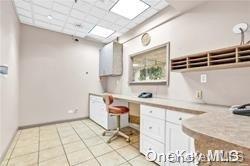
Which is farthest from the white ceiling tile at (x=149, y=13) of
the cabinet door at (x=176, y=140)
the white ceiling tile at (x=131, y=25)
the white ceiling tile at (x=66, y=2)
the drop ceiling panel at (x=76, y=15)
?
the cabinet door at (x=176, y=140)

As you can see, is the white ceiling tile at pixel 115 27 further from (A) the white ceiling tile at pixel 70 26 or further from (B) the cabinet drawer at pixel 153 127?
(B) the cabinet drawer at pixel 153 127

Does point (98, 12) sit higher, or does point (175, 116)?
point (98, 12)

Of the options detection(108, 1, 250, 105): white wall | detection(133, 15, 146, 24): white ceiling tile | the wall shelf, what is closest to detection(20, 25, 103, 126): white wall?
detection(133, 15, 146, 24): white ceiling tile

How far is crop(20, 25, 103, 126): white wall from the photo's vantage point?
134 inches

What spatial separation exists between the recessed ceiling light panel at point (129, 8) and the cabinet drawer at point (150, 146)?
2.42 meters

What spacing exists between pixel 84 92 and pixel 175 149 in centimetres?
343

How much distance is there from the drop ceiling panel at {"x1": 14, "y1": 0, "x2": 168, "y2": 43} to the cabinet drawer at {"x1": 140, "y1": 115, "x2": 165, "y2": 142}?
213 cm

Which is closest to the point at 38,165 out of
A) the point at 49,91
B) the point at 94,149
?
the point at 94,149

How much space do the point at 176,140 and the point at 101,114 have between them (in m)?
2.25

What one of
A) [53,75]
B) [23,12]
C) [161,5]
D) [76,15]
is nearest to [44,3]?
[76,15]

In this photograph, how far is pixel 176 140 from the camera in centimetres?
157

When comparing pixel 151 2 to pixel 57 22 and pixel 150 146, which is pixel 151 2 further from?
pixel 150 146

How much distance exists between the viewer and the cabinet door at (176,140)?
1453 mm

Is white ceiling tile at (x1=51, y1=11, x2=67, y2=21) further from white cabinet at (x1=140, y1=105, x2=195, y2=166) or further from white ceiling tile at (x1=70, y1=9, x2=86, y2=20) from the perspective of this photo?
white cabinet at (x1=140, y1=105, x2=195, y2=166)
